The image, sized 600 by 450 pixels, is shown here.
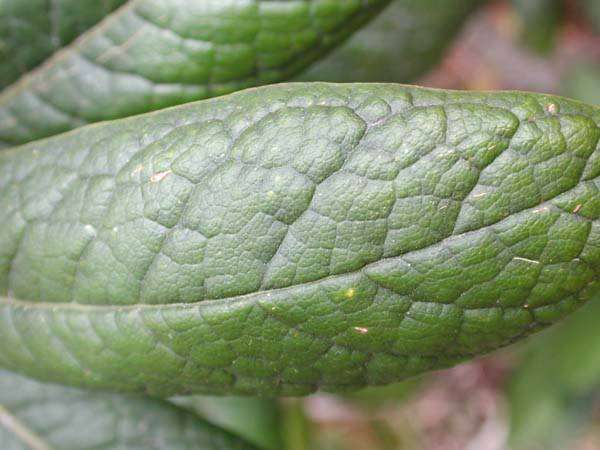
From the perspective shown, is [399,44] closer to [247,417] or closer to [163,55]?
[163,55]

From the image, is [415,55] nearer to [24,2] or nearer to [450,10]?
[450,10]

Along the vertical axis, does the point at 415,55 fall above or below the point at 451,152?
above

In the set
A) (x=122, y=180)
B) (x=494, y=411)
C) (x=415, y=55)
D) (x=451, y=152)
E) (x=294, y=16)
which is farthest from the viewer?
(x=494, y=411)

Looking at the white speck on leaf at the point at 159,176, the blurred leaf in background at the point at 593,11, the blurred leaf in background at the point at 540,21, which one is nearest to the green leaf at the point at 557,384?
the blurred leaf in background at the point at 540,21

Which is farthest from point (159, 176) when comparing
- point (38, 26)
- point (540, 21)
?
point (540, 21)

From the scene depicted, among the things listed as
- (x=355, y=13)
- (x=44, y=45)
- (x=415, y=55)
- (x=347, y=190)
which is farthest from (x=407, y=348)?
(x=415, y=55)

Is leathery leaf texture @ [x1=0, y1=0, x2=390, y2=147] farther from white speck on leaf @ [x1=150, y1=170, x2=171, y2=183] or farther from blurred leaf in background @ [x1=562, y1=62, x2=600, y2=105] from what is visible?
blurred leaf in background @ [x1=562, y1=62, x2=600, y2=105]
